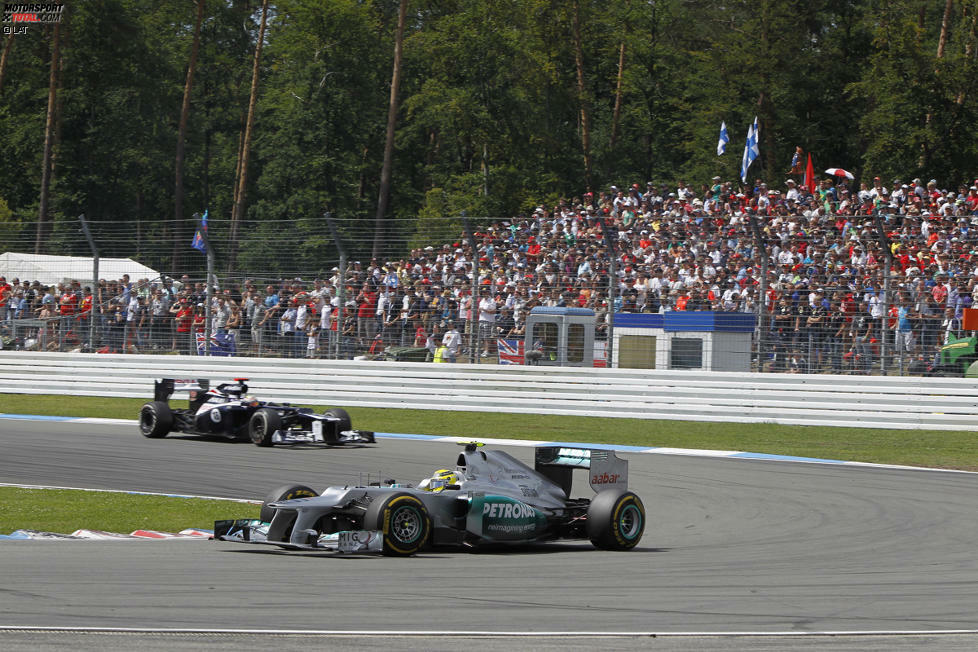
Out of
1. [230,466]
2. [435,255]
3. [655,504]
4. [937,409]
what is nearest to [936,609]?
[655,504]

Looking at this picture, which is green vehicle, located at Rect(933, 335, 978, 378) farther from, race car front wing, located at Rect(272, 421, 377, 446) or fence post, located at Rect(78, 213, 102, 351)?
fence post, located at Rect(78, 213, 102, 351)

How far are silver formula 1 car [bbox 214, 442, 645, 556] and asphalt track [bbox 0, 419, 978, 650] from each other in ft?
0.46

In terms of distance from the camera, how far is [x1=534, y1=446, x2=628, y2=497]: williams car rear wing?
934 centimetres

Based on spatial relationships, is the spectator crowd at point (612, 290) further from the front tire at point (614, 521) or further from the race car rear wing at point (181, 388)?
the front tire at point (614, 521)

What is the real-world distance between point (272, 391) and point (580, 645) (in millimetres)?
17199

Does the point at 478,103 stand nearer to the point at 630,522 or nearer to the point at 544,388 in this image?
the point at 544,388

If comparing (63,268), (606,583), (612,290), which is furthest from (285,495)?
(63,268)

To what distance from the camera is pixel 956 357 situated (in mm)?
18172

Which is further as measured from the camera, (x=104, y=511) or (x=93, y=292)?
(x=93, y=292)

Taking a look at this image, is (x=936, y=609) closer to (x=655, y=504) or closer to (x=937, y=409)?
(x=655, y=504)

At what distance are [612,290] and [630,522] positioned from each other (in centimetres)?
1123

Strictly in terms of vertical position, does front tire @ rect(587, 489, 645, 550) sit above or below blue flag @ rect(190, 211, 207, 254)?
below
